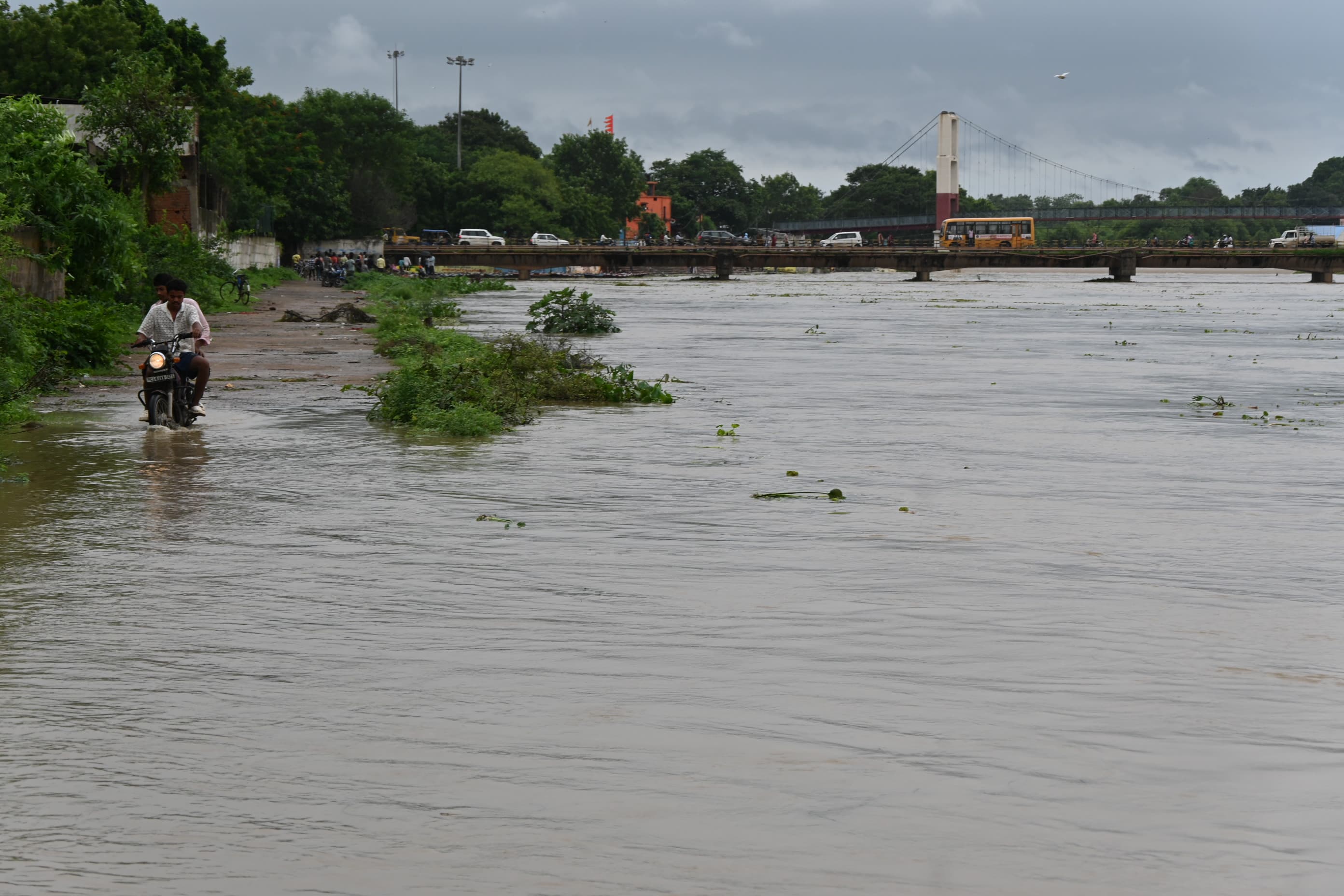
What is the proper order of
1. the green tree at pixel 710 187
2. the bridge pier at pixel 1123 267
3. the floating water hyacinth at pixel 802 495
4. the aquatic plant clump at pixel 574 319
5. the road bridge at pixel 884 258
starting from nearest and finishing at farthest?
the floating water hyacinth at pixel 802 495
the aquatic plant clump at pixel 574 319
the road bridge at pixel 884 258
the bridge pier at pixel 1123 267
the green tree at pixel 710 187

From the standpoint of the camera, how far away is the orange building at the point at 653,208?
14712 centimetres

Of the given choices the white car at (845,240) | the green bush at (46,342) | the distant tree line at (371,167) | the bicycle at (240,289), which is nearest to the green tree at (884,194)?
the distant tree line at (371,167)

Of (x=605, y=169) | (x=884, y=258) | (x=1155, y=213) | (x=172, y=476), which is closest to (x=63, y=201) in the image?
(x=172, y=476)

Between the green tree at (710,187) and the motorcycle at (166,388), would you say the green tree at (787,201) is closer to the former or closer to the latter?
the green tree at (710,187)

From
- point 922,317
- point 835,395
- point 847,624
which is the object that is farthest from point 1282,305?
point 847,624

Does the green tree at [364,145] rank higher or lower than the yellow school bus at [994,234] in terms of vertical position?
higher

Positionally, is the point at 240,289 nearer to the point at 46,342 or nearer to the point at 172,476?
the point at 46,342

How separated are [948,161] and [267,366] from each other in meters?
117

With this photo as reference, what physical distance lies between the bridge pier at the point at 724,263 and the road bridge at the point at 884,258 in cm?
6

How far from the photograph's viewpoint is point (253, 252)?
68.4m

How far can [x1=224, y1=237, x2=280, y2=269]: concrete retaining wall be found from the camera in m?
61.3

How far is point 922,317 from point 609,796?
139ft

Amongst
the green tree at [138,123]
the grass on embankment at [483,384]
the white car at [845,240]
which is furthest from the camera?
the white car at [845,240]

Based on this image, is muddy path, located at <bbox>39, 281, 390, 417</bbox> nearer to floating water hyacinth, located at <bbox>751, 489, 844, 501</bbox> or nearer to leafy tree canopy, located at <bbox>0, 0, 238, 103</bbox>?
floating water hyacinth, located at <bbox>751, 489, 844, 501</bbox>
